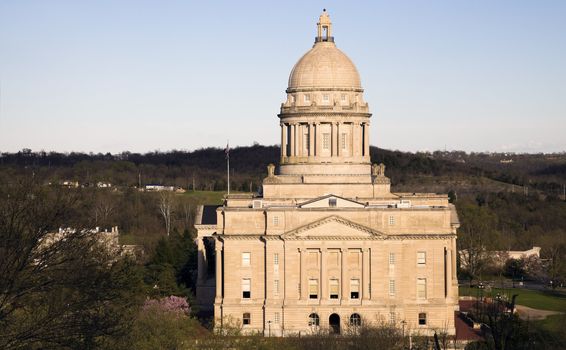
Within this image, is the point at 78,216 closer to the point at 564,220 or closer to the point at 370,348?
the point at 370,348

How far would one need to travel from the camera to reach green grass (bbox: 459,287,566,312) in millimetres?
94906

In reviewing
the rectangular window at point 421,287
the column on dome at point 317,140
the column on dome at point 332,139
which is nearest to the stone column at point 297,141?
the column on dome at point 317,140

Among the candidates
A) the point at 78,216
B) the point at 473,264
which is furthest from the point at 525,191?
the point at 78,216

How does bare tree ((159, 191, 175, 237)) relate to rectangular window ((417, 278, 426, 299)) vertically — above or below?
above

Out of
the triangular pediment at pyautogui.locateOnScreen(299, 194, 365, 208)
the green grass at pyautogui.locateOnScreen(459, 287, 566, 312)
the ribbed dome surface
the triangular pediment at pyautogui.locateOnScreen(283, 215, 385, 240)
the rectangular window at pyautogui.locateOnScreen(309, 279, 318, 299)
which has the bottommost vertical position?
the green grass at pyautogui.locateOnScreen(459, 287, 566, 312)

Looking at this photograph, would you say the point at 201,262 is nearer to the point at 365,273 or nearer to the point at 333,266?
the point at 333,266

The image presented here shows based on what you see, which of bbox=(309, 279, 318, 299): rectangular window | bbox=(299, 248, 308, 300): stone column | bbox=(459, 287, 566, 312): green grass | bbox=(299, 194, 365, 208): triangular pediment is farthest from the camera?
bbox=(459, 287, 566, 312): green grass

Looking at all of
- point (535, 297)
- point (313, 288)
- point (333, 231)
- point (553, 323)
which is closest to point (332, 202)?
point (333, 231)

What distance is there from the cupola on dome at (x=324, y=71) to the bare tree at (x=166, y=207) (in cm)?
5580

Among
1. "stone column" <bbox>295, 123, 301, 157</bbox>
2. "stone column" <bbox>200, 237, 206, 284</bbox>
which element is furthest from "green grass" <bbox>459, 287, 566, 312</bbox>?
"stone column" <bbox>200, 237, 206, 284</bbox>

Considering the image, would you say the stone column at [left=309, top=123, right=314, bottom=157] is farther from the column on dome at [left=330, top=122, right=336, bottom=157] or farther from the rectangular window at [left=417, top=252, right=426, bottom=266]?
the rectangular window at [left=417, top=252, right=426, bottom=266]

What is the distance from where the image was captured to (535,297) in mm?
101562

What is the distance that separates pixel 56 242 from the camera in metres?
42.7

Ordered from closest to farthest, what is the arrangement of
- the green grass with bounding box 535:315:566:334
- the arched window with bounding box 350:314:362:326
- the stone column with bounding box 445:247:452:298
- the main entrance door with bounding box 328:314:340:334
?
the green grass with bounding box 535:315:566:334, the arched window with bounding box 350:314:362:326, the main entrance door with bounding box 328:314:340:334, the stone column with bounding box 445:247:452:298
